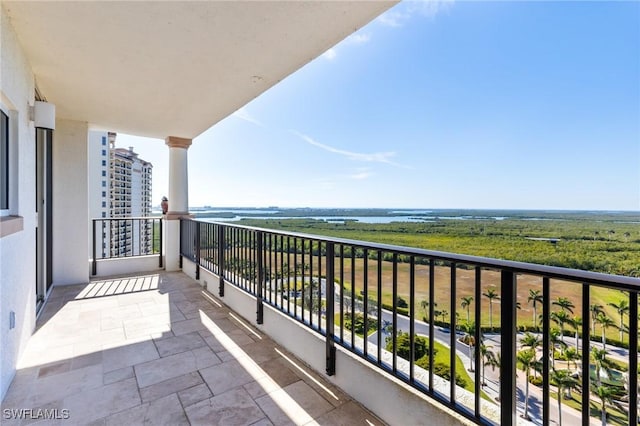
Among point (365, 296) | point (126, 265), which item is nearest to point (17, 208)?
point (365, 296)

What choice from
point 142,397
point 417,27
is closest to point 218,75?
point 142,397

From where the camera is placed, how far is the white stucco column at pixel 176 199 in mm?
5340

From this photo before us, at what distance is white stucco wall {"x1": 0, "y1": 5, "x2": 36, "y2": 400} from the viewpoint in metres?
1.89

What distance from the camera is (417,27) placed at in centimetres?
1045

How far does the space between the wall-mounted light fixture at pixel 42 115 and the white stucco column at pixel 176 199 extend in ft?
8.78

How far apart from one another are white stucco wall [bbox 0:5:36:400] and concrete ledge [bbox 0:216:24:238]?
53mm

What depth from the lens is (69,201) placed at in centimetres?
430

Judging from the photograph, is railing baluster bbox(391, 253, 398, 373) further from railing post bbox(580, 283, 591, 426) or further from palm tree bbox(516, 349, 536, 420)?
railing post bbox(580, 283, 591, 426)

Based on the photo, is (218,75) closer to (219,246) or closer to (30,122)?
(30,122)

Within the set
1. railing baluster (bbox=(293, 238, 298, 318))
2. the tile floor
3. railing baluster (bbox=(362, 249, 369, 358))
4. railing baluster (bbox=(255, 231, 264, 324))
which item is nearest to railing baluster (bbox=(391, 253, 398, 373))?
railing baluster (bbox=(362, 249, 369, 358))

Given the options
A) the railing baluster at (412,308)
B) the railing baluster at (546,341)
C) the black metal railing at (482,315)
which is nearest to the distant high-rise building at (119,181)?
the black metal railing at (482,315)

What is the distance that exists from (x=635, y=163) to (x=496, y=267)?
90.5 ft

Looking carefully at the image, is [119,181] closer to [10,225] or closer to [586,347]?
[10,225]

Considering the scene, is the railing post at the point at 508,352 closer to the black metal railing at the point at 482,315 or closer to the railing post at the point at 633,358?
the black metal railing at the point at 482,315
